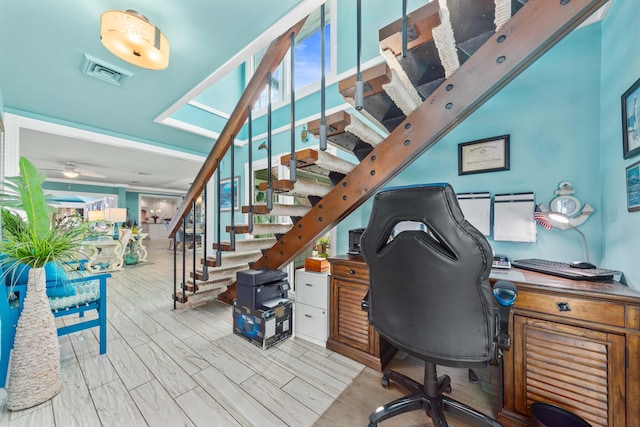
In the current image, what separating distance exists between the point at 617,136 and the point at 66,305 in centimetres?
390

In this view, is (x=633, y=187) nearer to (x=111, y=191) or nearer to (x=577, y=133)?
(x=577, y=133)

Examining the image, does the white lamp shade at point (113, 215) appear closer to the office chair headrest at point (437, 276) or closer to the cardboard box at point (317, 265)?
the cardboard box at point (317, 265)

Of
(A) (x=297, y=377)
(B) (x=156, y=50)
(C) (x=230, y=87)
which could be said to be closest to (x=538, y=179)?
(A) (x=297, y=377)

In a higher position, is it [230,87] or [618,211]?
[230,87]

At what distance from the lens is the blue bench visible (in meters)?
1.55

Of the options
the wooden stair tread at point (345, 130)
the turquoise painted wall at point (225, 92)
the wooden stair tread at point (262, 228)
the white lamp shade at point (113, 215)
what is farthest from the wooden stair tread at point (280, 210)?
the white lamp shade at point (113, 215)

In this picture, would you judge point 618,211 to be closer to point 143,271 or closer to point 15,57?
point 15,57

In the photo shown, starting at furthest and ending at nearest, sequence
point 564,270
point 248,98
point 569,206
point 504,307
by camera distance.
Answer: point 248,98 → point 569,206 → point 564,270 → point 504,307

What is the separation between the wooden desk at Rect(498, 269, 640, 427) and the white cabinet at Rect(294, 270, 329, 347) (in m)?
1.28

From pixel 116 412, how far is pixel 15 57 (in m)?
2.91

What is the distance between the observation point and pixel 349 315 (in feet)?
6.57

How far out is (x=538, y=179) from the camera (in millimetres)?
1759

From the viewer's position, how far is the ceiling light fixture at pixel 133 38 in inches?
56.9

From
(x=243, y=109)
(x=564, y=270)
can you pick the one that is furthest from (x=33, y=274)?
(x=564, y=270)
